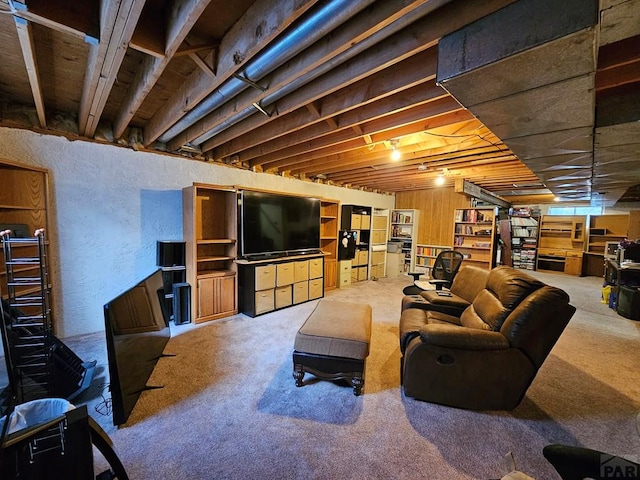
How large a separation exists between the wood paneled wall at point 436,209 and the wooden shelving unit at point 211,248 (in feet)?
18.3

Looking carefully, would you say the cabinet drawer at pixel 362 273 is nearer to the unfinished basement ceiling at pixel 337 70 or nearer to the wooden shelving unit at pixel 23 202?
the unfinished basement ceiling at pixel 337 70

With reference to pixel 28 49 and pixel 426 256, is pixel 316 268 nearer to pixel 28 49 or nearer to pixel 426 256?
pixel 28 49

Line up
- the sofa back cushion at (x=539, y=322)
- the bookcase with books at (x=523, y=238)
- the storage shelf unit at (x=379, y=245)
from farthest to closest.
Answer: the bookcase with books at (x=523, y=238)
the storage shelf unit at (x=379, y=245)
the sofa back cushion at (x=539, y=322)

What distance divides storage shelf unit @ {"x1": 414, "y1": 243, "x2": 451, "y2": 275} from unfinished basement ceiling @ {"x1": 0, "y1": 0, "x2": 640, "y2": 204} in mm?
4255

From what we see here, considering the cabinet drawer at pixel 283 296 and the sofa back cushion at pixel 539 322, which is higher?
the sofa back cushion at pixel 539 322

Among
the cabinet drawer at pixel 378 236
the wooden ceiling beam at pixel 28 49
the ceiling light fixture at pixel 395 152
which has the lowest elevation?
the cabinet drawer at pixel 378 236

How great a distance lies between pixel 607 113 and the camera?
179cm

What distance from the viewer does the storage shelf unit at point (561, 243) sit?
25.7ft

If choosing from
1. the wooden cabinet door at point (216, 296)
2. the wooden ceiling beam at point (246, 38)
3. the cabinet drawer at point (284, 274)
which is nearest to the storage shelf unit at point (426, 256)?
the cabinet drawer at point (284, 274)

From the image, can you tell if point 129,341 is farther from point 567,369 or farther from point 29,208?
point 567,369

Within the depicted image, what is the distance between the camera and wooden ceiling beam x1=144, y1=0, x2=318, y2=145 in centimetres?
117

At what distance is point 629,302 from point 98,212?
762 centimetres

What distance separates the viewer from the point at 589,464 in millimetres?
901

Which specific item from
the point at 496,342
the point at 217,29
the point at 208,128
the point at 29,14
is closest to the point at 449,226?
the point at 496,342
